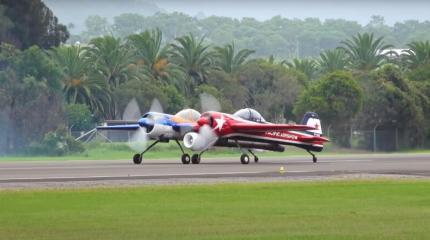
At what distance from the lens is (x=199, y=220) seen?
2555cm

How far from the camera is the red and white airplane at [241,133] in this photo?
5750 centimetres

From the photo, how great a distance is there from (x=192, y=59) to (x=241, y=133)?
2096 inches

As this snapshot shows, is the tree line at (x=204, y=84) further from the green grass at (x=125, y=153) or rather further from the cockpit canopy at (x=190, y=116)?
the cockpit canopy at (x=190, y=116)

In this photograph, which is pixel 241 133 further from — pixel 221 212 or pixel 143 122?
pixel 221 212

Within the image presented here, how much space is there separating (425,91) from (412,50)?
23756 millimetres

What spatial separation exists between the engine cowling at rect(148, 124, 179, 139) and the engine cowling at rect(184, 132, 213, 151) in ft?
3.45

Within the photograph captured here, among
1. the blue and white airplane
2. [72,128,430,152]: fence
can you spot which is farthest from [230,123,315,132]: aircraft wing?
[72,128,430,152]: fence

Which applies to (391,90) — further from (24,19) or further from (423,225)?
(423,225)

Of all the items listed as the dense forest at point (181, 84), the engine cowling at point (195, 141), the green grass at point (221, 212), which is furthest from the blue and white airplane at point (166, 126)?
the green grass at point (221, 212)

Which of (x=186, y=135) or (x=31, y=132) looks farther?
(x=31, y=132)

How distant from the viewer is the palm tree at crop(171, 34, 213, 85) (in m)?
111

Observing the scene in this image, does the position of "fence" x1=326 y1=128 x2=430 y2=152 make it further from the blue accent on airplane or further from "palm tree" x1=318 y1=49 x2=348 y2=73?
"palm tree" x1=318 y1=49 x2=348 y2=73

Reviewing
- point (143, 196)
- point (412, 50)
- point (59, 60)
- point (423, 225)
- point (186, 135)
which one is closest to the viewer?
point (423, 225)

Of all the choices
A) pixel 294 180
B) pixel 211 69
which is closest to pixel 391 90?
pixel 211 69
